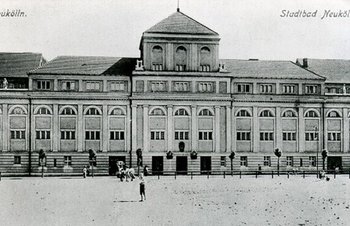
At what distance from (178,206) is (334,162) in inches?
1131

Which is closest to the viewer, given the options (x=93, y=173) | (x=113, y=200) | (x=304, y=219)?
(x=304, y=219)

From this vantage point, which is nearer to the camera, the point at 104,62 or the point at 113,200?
the point at 113,200

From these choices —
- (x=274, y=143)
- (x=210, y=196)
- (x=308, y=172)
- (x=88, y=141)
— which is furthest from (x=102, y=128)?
(x=210, y=196)

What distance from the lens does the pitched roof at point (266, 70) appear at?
47156 millimetres

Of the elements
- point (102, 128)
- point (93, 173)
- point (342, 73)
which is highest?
point (342, 73)

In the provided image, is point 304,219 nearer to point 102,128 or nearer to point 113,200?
point 113,200

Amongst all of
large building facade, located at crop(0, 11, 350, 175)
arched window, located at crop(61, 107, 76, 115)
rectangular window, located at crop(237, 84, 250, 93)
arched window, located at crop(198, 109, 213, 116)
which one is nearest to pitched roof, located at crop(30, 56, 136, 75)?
large building facade, located at crop(0, 11, 350, 175)

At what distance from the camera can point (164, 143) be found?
149 feet

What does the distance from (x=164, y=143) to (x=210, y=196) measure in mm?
20031

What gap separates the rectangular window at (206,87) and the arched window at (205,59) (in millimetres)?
1286

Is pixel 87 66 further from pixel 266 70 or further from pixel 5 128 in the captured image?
pixel 266 70

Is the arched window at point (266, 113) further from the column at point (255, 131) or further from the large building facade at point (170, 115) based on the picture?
the column at point (255, 131)

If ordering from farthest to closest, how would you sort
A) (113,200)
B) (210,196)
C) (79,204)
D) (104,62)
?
(104,62)
(210,196)
(113,200)
(79,204)

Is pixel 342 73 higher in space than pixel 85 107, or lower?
higher
